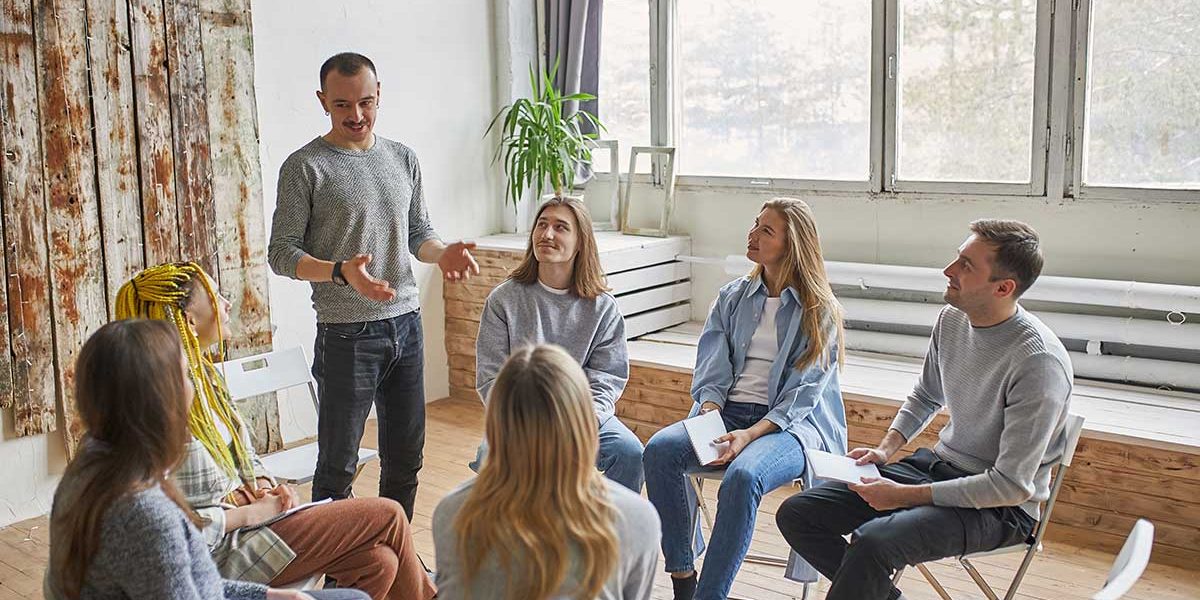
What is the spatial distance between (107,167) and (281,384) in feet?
3.85

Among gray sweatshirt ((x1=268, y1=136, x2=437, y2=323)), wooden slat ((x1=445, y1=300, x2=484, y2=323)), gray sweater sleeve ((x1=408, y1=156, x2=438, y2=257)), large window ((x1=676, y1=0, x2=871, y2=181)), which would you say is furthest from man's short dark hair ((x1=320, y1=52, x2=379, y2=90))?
large window ((x1=676, y1=0, x2=871, y2=181))

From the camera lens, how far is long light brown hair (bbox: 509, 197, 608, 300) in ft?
10.5

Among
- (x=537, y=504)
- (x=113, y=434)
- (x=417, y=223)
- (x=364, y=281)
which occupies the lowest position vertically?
(x=537, y=504)

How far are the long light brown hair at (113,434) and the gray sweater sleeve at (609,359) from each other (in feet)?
5.23

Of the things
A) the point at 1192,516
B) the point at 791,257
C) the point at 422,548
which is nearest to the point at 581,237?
the point at 791,257

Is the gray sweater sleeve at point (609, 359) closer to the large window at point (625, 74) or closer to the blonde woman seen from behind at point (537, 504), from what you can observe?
the blonde woman seen from behind at point (537, 504)

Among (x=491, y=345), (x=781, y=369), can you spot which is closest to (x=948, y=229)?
(x=781, y=369)

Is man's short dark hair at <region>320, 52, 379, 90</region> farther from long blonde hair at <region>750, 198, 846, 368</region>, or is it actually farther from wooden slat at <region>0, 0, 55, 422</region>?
wooden slat at <region>0, 0, 55, 422</region>

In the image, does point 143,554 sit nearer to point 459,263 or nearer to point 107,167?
point 459,263

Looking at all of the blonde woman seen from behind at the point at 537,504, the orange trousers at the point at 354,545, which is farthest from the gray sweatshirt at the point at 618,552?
the orange trousers at the point at 354,545

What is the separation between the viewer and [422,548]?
362 centimetres

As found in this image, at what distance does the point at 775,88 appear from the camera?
495cm

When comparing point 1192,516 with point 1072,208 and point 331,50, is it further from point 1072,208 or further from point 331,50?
point 331,50

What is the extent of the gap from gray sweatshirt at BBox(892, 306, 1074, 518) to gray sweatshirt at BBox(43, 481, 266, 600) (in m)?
1.59
